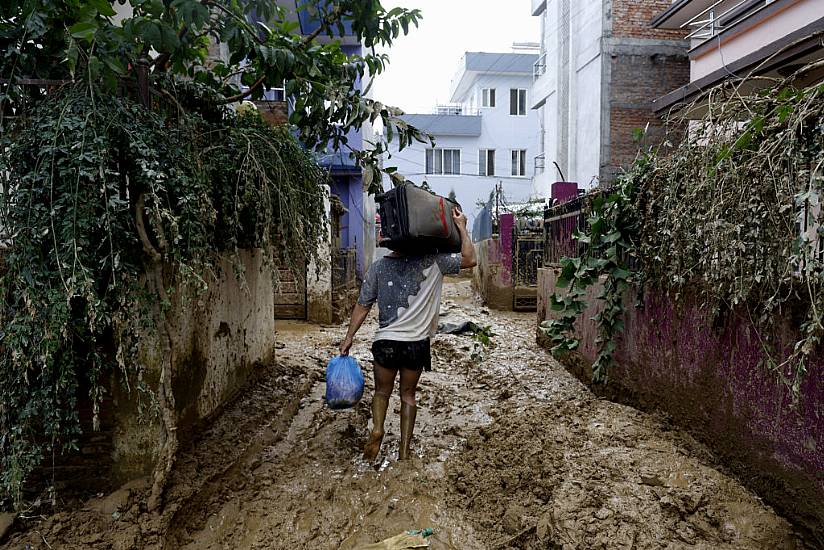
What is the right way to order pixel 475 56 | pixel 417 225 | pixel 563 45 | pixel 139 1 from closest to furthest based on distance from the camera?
pixel 139 1, pixel 417 225, pixel 563 45, pixel 475 56

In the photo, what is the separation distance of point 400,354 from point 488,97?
25.7 meters

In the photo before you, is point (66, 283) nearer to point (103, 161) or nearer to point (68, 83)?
point (103, 161)

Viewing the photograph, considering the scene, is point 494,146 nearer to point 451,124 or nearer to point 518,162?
point 518,162

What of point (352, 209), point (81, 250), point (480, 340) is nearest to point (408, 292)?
point (81, 250)

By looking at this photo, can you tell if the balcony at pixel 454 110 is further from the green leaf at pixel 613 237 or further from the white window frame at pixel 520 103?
the green leaf at pixel 613 237

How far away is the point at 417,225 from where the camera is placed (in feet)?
12.4

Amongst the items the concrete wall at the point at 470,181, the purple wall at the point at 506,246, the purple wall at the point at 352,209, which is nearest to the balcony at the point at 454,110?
the concrete wall at the point at 470,181

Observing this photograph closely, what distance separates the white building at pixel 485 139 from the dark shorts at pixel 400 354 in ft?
76.5

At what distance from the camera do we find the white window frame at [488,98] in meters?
27.5

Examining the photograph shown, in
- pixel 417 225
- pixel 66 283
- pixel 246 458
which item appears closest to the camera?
pixel 66 283

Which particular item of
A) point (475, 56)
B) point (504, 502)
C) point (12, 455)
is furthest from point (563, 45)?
point (12, 455)

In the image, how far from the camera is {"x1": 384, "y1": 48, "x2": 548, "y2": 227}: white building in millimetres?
27016

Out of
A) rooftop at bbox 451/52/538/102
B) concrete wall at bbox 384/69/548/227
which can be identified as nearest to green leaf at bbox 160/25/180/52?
concrete wall at bbox 384/69/548/227

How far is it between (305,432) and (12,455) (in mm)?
2265
